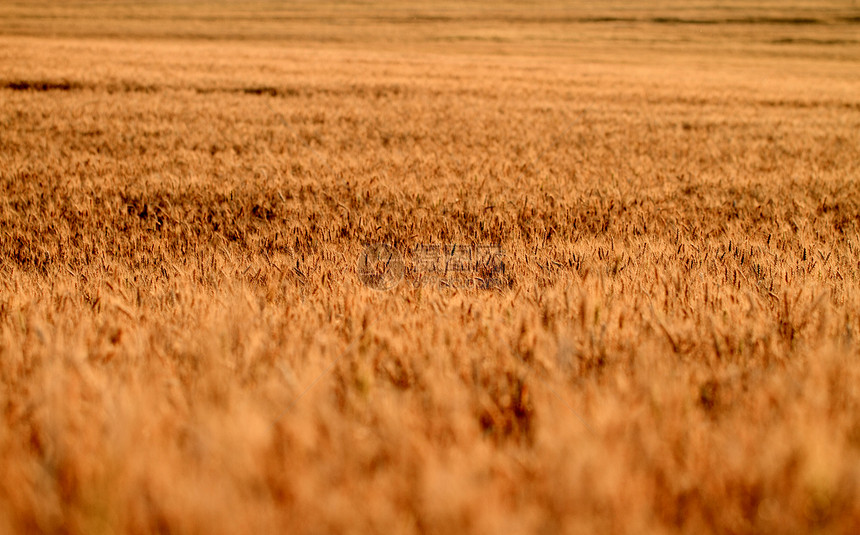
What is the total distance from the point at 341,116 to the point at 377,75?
25.8 feet

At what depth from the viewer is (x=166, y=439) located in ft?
3.19

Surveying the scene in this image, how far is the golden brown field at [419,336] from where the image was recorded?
2.65 ft

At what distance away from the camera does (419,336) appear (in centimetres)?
162

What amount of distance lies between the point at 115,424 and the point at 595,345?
1182 millimetres

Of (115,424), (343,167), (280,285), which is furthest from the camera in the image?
(343,167)

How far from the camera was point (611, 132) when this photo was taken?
9.25 meters

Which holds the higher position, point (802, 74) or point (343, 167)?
point (802, 74)

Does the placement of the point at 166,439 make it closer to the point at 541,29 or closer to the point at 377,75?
the point at 377,75

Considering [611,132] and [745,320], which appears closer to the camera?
[745,320]

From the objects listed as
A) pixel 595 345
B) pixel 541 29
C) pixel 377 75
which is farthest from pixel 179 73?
pixel 541 29

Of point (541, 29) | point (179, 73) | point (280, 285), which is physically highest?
point (541, 29)

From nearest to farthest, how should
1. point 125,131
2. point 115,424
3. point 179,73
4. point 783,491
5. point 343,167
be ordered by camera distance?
point 783,491
point 115,424
point 343,167
point 125,131
point 179,73

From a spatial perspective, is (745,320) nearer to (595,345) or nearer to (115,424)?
(595,345)

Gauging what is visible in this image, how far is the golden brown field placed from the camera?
31.8 inches
